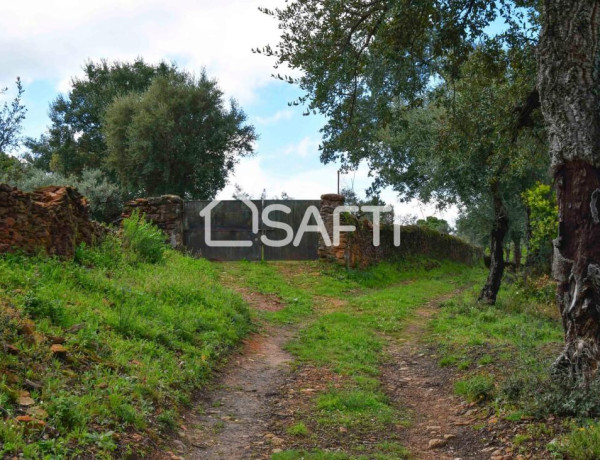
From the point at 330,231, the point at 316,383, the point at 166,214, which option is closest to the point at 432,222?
the point at 330,231

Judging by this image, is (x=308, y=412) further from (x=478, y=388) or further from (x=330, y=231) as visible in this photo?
(x=330, y=231)

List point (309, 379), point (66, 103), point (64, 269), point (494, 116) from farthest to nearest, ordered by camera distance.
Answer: point (66, 103)
point (494, 116)
point (64, 269)
point (309, 379)

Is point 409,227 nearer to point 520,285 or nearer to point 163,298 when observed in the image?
point 520,285

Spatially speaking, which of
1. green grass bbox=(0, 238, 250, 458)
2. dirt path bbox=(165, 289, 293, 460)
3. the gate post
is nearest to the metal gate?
the gate post

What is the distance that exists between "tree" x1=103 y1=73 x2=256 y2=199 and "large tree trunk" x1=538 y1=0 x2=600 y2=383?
23456mm

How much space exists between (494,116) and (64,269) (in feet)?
27.7

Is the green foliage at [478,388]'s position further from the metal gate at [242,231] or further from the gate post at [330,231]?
the metal gate at [242,231]

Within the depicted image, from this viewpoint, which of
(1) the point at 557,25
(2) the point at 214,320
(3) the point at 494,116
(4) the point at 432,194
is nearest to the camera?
(1) the point at 557,25

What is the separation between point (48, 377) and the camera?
17.1 ft

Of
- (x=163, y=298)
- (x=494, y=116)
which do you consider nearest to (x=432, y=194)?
(x=494, y=116)

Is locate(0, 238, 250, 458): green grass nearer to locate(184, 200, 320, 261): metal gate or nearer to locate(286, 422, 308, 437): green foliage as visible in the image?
locate(286, 422, 308, 437): green foliage

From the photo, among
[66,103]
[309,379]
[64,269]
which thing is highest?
[66,103]

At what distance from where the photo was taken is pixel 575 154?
610 centimetres

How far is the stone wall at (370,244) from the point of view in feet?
63.1
